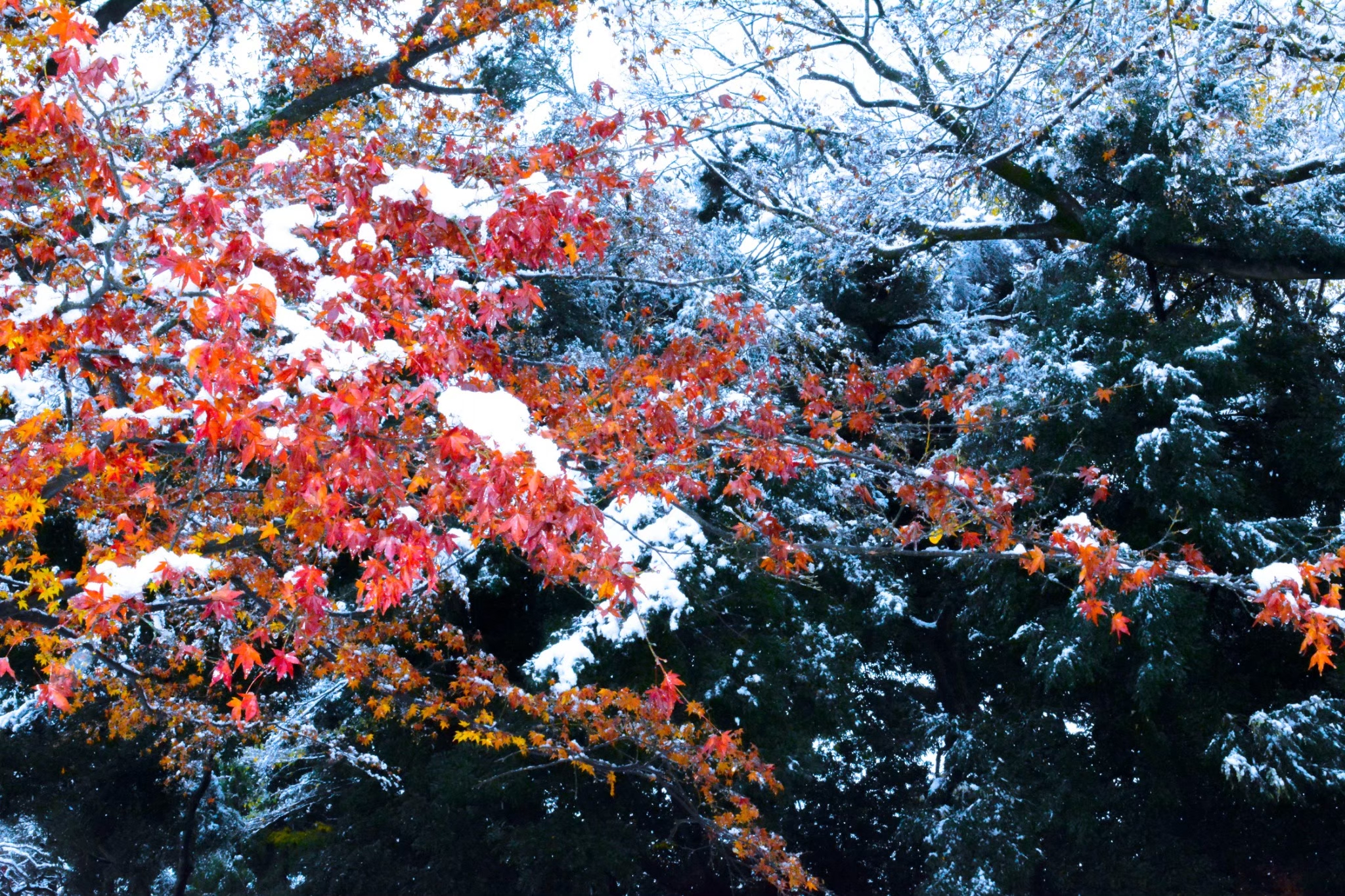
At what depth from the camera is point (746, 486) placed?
16.2 feet

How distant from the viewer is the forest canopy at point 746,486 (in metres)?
4.09

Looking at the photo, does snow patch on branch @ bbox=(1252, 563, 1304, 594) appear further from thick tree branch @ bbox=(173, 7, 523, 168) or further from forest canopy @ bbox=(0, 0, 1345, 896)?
thick tree branch @ bbox=(173, 7, 523, 168)

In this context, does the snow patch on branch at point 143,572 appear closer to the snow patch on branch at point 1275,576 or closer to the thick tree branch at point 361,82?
the thick tree branch at point 361,82

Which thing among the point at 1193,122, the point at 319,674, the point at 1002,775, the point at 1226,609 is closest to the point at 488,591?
the point at 319,674

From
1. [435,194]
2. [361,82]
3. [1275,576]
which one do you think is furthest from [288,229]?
[1275,576]

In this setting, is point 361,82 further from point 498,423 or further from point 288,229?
point 498,423

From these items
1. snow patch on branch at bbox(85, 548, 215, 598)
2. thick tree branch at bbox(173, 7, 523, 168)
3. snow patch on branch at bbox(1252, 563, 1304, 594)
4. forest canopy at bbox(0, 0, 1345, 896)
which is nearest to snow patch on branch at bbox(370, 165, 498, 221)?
forest canopy at bbox(0, 0, 1345, 896)

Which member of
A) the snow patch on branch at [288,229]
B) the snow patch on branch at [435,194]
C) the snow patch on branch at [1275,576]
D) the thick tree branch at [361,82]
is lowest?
the snow patch on branch at [1275,576]

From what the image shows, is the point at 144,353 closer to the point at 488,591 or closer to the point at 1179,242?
the point at 488,591

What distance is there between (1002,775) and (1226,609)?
6.84 ft

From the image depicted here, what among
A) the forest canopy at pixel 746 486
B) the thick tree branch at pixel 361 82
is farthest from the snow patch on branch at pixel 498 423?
the thick tree branch at pixel 361 82

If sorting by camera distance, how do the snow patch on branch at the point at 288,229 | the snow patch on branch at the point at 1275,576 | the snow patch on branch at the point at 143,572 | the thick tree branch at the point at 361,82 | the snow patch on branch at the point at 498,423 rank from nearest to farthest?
the snow patch on branch at the point at 498,423 < the snow patch on branch at the point at 143,572 < the snow patch on branch at the point at 288,229 < the snow patch on branch at the point at 1275,576 < the thick tree branch at the point at 361,82

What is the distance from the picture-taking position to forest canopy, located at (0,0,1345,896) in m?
4.09

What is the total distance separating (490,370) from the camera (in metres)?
4.68
